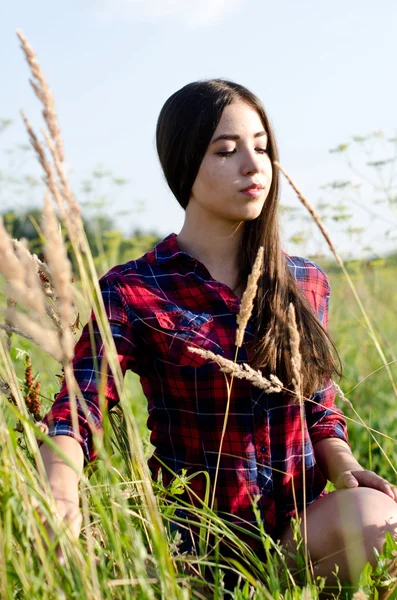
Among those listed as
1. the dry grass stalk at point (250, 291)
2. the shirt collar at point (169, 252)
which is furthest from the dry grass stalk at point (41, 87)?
the shirt collar at point (169, 252)

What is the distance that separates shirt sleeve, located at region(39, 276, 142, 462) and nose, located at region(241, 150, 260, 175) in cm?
41

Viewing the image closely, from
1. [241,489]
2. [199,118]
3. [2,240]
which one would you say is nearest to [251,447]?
[241,489]

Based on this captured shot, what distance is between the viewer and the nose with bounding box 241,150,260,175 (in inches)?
70.7

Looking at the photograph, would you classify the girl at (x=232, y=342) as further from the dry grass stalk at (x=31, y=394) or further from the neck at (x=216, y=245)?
the dry grass stalk at (x=31, y=394)

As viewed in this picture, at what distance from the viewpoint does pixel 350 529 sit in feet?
5.41

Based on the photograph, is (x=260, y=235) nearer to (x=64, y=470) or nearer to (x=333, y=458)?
(x=333, y=458)

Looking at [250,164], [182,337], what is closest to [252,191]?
[250,164]

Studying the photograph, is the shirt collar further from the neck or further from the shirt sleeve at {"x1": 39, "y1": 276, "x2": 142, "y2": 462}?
the shirt sleeve at {"x1": 39, "y1": 276, "x2": 142, "y2": 462}

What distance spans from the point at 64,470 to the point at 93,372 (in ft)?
0.99

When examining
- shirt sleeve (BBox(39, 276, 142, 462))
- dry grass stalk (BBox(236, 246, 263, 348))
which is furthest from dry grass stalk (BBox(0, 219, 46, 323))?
shirt sleeve (BBox(39, 276, 142, 462))

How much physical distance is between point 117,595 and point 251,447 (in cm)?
67

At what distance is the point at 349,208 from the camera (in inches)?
151

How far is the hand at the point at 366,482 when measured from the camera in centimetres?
174

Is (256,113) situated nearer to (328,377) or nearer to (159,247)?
(159,247)
